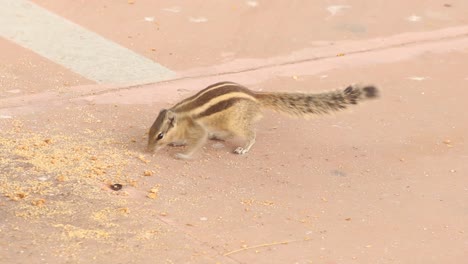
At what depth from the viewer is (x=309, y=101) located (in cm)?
734

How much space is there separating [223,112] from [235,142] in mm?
364

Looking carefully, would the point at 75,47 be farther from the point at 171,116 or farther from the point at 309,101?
the point at 309,101

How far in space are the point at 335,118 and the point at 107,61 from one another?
205 cm

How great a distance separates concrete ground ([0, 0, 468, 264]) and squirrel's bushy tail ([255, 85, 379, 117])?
0.76 ft

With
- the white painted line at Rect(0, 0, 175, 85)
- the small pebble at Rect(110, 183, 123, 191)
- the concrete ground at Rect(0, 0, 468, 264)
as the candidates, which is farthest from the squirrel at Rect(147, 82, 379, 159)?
the white painted line at Rect(0, 0, 175, 85)

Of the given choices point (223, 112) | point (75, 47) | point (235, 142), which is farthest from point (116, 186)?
point (75, 47)

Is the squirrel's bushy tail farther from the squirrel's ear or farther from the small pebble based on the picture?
the small pebble

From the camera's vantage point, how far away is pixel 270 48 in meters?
9.15

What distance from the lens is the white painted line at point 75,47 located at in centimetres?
841

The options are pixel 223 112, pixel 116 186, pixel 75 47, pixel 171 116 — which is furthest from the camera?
pixel 75 47

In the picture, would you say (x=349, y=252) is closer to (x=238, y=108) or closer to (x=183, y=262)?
(x=183, y=262)

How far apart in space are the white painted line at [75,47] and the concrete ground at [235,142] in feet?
0.09

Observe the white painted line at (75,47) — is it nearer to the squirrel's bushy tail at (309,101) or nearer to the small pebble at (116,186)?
the squirrel's bushy tail at (309,101)

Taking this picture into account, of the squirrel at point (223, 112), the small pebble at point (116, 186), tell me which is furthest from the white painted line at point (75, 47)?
the small pebble at point (116, 186)
